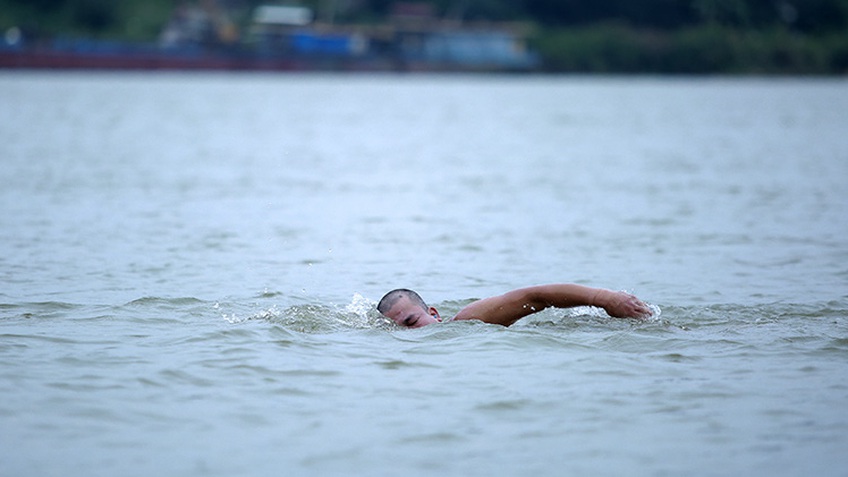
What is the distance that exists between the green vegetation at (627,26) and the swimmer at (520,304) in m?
99.8

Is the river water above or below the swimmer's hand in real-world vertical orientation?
below

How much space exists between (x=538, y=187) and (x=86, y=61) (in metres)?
79.6

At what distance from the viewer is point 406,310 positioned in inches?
407

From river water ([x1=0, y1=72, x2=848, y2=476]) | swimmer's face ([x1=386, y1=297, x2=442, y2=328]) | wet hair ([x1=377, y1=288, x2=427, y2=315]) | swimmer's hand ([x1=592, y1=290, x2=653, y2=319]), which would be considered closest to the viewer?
river water ([x1=0, y1=72, x2=848, y2=476])

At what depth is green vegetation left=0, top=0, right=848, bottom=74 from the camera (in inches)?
4387

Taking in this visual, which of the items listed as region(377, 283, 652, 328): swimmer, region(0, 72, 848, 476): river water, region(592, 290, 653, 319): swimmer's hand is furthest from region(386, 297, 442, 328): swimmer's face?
region(592, 290, 653, 319): swimmer's hand

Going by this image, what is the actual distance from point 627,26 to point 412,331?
11766 cm

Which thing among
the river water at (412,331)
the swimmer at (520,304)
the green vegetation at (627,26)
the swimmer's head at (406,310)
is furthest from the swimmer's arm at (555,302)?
the green vegetation at (627,26)

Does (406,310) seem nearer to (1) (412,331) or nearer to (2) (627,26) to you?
(1) (412,331)

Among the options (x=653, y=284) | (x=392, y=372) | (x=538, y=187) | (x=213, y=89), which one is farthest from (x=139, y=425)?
(x=213, y=89)

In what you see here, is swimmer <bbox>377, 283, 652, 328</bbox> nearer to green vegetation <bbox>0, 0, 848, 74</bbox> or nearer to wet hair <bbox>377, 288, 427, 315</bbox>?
wet hair <bbox>377, 288, 427, 315</bbox>

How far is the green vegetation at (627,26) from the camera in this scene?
111 metres

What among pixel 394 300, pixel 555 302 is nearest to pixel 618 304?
pixel 555 302

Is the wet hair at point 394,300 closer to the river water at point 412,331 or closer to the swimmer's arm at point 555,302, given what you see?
the river water at point 412,331
